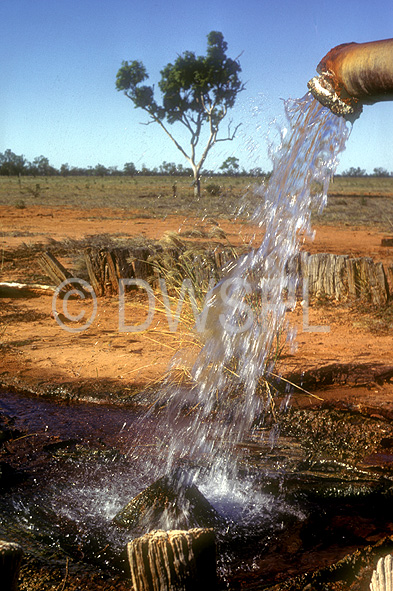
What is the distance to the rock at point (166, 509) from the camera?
9.75 feet

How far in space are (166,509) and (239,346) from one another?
5.82ft

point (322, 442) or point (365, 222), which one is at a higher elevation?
point (365, 222)

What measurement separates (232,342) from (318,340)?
1683mm

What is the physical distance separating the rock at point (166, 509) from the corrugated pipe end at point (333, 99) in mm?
2101

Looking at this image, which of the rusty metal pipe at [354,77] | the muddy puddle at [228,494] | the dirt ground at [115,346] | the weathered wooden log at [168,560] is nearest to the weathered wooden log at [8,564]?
the weathered wooden log at [168,560]

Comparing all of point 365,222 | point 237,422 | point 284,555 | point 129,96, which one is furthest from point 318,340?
point 129,96

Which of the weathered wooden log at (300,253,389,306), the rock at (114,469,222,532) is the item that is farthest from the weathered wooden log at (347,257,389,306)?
the rock at (114,469,222,532)

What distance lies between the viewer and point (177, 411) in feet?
14.2

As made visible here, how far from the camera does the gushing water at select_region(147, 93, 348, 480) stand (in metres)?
3.68

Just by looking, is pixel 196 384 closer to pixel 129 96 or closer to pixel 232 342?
pixel 232 342

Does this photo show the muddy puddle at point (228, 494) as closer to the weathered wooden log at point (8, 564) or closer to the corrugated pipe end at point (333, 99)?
the weathered wooden log at point (8, 564)

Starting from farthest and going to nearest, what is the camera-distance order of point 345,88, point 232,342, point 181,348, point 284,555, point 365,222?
point 365,222 < point 181,348 < point 232,342 < point 284,555 < point 345,88

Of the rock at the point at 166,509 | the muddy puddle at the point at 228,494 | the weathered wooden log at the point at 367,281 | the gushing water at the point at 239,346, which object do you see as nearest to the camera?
the muddy puddle at the point at 228,494

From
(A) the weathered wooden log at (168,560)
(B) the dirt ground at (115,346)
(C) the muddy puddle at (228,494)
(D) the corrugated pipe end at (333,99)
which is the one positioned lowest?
(C) the muddy puddle at (228,494)
